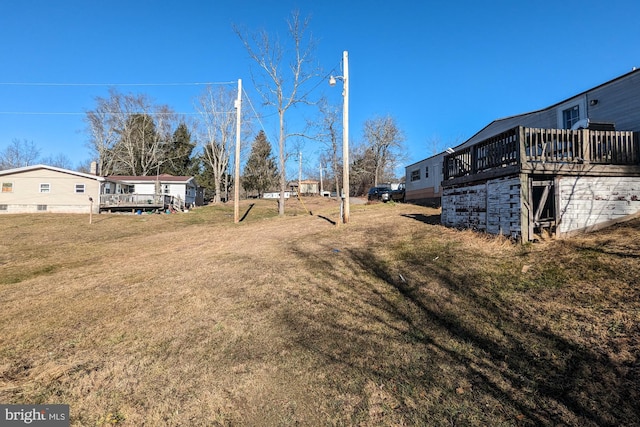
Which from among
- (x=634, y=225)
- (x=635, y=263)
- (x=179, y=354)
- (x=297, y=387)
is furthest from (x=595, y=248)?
(x=179, y=354)

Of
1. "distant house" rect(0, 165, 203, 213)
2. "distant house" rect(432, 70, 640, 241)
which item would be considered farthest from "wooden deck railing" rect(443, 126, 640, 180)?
"distant house" rect(0, 165, 203, 213)

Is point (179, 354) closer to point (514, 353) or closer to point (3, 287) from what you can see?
point (514, 353)

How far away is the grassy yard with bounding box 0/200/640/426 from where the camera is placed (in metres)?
2.73

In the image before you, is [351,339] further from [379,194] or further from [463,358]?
[379,194]

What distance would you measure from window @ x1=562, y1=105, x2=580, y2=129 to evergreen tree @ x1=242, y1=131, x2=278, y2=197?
44750 millimetres

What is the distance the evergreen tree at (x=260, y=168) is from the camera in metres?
53.1

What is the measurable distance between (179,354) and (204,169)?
50.4 m

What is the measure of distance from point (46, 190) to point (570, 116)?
123 feet

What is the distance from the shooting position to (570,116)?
11789 millimetres

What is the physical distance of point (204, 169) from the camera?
50.3 metres

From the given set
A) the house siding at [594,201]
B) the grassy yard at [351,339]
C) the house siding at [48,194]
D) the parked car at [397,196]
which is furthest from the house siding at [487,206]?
the house siding at [48,194]

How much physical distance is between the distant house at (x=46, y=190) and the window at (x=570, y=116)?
109 ft

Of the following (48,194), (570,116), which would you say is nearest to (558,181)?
(570,116)

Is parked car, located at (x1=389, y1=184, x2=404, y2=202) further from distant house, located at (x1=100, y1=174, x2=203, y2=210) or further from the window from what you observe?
distant house, located at (x1=100, y1=174, x2=203, y2=210)
